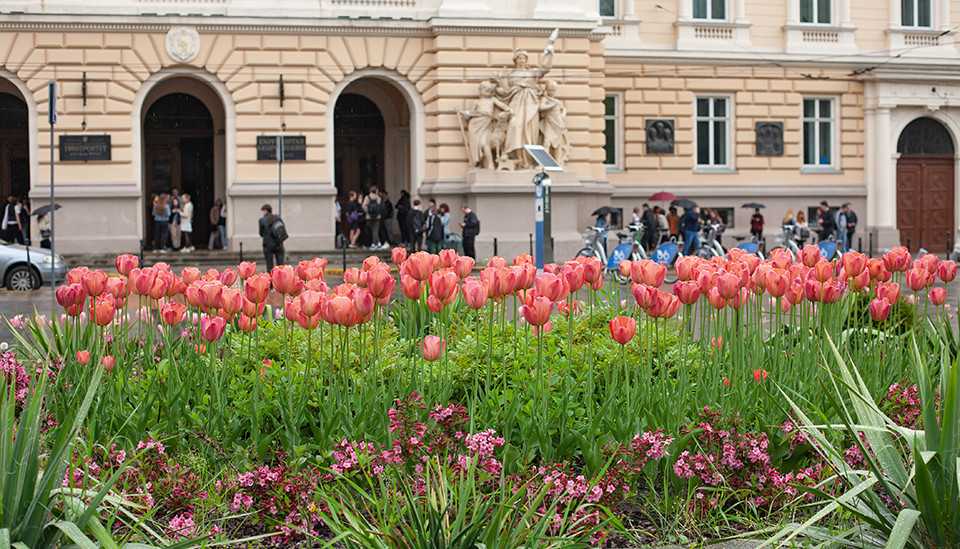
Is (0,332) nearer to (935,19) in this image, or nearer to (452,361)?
(452,361)

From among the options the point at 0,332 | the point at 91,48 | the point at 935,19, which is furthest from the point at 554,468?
the point at 935,19

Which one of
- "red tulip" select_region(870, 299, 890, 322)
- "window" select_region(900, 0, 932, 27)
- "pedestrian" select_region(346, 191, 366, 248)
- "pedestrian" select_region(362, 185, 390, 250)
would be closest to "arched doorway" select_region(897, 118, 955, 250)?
"window" select_region(900, 0, 932, 27)

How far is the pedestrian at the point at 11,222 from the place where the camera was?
1011 inches

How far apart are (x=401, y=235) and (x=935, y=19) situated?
1841 centimetres

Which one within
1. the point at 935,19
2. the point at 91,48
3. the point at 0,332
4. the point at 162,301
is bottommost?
the point at 0,332

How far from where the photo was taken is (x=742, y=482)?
12.8 ft

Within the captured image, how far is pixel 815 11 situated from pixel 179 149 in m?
19.1

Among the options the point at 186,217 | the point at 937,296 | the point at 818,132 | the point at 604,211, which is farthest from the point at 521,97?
the point at 937,296

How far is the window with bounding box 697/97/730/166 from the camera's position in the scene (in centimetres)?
3189

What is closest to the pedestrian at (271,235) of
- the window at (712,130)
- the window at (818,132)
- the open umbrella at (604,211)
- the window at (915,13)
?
the open umbrella at (604,211)

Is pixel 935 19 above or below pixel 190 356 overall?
above

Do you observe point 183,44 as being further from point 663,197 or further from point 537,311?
point 537,311

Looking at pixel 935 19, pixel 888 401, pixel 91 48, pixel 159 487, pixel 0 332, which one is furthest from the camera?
pixel 935 19

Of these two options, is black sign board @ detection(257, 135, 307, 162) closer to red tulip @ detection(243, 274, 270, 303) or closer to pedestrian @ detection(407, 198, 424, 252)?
pedestrian @ detection(407, 198, 424, 252)
